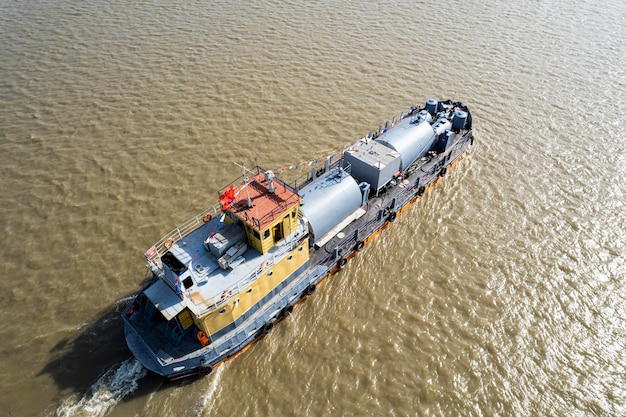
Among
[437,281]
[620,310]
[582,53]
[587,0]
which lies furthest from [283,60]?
[587,0]

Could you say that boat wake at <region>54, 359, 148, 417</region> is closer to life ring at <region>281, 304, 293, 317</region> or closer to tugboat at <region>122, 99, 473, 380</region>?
tugboat at <region>122, 99, 473, 380</region>

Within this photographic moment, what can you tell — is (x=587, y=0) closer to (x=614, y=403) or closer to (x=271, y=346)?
(x=614, y=403)

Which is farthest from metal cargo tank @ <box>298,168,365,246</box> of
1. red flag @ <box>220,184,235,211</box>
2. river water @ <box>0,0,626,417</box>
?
red flag @ <box>220,184,235,211</box>

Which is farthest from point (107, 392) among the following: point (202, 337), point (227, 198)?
point (227, 198)

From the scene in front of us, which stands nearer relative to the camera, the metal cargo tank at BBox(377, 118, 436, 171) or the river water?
the river water

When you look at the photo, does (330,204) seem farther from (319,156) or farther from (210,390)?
(210,390)

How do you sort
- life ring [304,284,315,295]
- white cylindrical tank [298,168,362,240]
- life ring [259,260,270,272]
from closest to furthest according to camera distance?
1. life ring [259,260,270,272]
2. life ring [304,284,315,295]
3. white cylindrical tank [298,168,362,240]

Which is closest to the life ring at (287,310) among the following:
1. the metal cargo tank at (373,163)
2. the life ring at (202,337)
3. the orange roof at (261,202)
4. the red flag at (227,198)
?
the life ring at (202,337)
